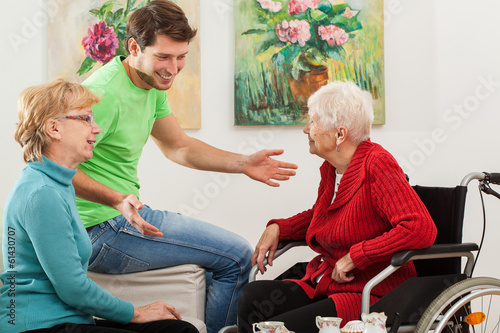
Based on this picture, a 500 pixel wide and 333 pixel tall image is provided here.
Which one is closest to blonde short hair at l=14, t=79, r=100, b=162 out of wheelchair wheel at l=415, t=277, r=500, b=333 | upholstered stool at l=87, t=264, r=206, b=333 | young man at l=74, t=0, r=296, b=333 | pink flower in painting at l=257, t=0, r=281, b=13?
young man at l=74, t=0, r=296, b=333

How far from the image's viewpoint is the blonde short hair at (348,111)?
1773 millimetres

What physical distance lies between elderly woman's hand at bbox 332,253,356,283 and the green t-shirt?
30.4 inches

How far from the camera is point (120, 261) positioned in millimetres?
1867

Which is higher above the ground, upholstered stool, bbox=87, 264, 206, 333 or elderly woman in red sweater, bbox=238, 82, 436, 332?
elderly woman in red sweater, bbox=238, 82, 436, 332

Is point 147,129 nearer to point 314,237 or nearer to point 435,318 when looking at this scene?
point 314,237

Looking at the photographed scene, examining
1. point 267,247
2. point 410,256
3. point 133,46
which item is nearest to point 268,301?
point 267,247

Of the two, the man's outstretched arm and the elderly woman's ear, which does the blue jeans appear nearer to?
the man's outstretched arm

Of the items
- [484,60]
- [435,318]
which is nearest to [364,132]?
[435,318]

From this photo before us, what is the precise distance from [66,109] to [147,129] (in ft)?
2.00

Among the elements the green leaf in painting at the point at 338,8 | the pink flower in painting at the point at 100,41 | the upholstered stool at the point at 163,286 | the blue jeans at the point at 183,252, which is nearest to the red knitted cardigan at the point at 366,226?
the blue jeans at the point at 183,252

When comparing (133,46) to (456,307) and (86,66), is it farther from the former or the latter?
(456,307)

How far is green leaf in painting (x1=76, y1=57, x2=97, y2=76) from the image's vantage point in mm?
2832

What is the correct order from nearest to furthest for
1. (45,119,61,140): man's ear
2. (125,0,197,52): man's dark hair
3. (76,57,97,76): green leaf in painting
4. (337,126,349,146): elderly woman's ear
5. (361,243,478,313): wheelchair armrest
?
(45,119,61,140): man's ear → (361,243,478,313): wheelchair armrest → (337,126,349,146): elderly woman's ear → (125,0,197,52): man's dark hair → (76,57,97,76): green leaf in painting

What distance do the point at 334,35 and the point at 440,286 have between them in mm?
1511
